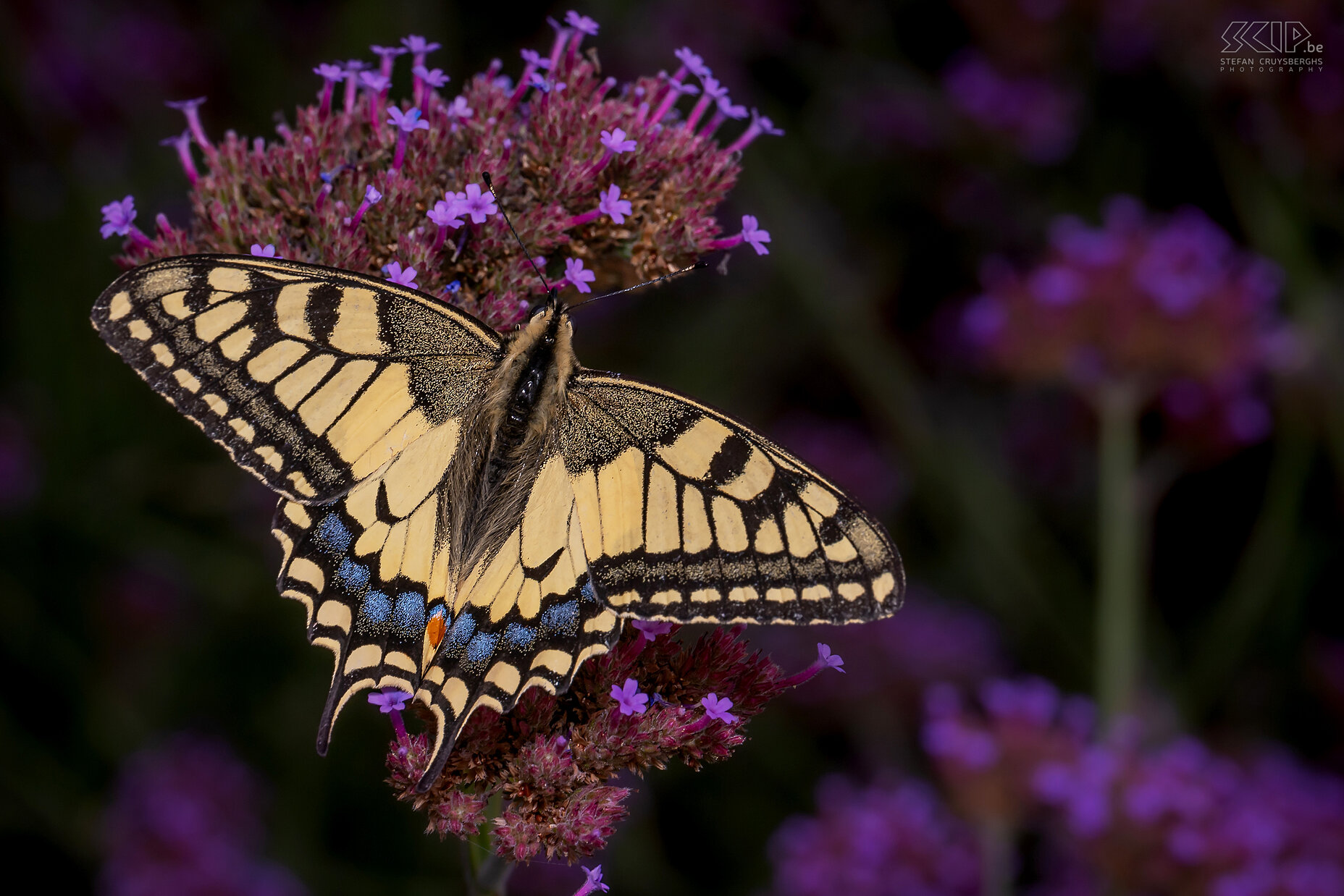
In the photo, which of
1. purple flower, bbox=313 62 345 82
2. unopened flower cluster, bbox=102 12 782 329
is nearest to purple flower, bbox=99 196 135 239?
unopened flower cluster, bbox=102 12 782 329

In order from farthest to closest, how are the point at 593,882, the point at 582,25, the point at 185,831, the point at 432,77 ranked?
1. the point at 185,831
2. the point at 582,25
3. the point at 432,77
4. the point at 593,882

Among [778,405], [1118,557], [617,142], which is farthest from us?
[778,405]

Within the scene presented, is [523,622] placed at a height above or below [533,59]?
below

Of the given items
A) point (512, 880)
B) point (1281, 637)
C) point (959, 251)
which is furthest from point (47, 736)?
point (1281, 637)

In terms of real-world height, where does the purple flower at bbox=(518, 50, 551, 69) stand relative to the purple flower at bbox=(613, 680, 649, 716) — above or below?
above

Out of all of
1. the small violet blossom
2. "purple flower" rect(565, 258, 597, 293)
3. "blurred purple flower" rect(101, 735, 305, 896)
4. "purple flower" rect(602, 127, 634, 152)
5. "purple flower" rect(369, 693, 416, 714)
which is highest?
"purple flower" rect(602, 127, 634, 152)

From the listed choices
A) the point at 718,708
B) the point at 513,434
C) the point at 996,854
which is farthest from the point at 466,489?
the point at 996,854

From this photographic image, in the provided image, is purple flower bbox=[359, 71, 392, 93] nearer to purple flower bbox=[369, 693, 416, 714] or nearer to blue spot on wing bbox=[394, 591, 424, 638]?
blue spot on wing bbox=[394, 591, 424, 638]

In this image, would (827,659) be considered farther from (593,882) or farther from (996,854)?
(996,854)
